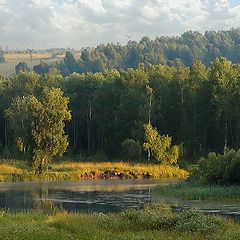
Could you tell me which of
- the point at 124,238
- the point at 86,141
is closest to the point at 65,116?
the point at 86,141

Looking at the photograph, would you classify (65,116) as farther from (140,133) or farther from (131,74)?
(131,74)

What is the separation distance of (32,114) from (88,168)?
12.9 m

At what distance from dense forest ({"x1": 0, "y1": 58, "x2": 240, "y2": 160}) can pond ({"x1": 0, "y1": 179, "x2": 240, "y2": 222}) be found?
26.8 m

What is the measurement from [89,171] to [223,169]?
3333 cm

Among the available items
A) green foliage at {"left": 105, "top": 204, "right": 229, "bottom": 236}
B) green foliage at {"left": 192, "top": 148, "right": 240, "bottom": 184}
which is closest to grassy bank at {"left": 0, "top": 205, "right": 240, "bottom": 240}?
green foliage at {"left": 105, "top": 204, "right": 229, "bottom": 236}

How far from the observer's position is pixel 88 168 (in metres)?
86.2

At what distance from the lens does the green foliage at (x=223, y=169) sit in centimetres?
5403

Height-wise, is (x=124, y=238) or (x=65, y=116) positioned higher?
(x=65, y=116)

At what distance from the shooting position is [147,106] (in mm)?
106250

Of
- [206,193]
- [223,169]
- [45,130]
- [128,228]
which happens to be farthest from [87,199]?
[45,130]

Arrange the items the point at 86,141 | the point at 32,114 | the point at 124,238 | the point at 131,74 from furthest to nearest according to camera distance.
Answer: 1. the point at 86,141
2. the point at 131,74
3. the point at 32,114
4. the point at 124,238

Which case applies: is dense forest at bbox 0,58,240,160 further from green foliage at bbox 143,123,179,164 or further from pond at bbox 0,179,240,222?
pond at bbox 0,179,240,222

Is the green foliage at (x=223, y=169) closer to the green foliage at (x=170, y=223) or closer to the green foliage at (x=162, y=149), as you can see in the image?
the green foliage at (x=170, y=223)

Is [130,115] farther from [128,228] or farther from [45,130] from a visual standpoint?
[128,228]
